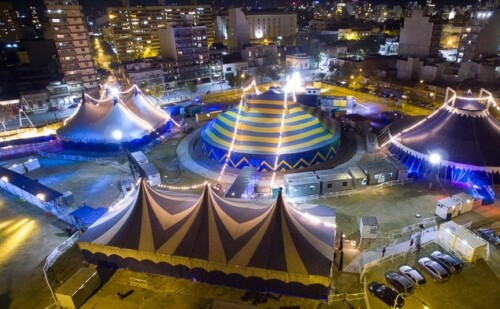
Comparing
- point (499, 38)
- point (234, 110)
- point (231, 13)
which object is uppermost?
point (231, 13)

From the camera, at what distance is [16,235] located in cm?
1664

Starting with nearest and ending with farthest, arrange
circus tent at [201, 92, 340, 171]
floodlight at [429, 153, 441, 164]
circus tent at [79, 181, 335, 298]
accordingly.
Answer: circus tent at [79, 181, 335, 298]
floodlight at [429, 153, 441, 164]
circus tent at [201, 92, 340, 171]

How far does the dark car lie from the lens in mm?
11431

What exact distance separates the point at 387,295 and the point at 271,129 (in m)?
13.7

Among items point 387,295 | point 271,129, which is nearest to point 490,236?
point 387,295

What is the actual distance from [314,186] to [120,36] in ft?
281

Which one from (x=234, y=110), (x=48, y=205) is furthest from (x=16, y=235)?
(x=234, y=110)

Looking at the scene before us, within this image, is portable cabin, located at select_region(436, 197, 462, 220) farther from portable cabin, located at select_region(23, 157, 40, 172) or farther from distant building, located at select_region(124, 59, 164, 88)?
distant building, located at select_region(124, 59, 164, 88)

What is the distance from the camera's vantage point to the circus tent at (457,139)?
62.0 feet

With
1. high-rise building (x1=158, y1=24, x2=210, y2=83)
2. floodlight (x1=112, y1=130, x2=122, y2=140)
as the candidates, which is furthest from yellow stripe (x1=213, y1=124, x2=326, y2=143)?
high-rise building (x1=158, y1=24, x2=210, y2=83)

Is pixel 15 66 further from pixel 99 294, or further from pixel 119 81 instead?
pixel 99 294

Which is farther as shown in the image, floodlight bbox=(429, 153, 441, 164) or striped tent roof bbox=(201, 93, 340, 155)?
striped tent roof bbox=(201, 93, 340, 155)

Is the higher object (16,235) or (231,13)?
(231,13)

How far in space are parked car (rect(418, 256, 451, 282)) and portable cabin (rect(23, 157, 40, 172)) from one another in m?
28.1
